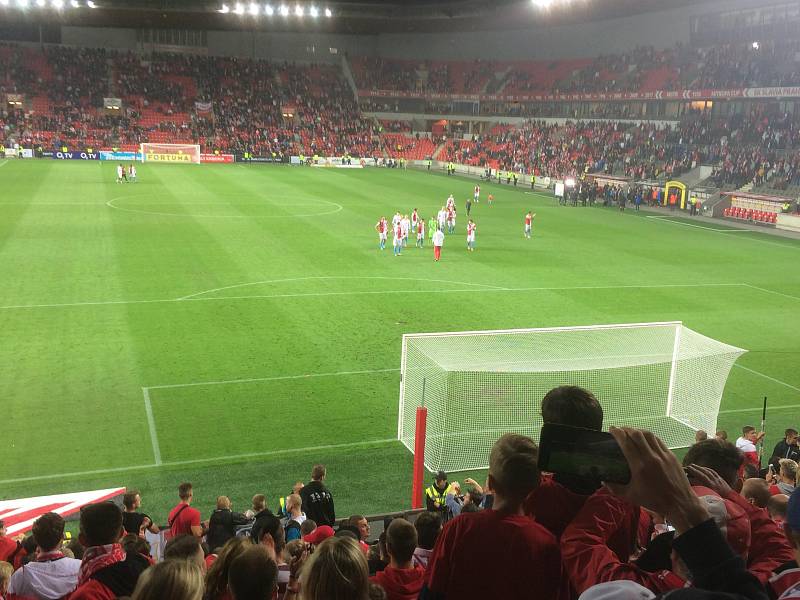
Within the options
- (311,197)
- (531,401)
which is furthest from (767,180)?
(531,401)

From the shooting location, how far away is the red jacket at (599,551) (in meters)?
2.95

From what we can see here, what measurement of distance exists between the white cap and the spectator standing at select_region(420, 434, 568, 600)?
1.86ft

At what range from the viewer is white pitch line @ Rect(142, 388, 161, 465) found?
11.7m

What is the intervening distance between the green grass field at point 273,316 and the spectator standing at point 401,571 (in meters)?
5.37

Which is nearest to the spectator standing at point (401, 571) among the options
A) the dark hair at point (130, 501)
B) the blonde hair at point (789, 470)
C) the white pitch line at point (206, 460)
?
the dark hair at point (130, 501)

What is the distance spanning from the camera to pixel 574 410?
3812 millimetres

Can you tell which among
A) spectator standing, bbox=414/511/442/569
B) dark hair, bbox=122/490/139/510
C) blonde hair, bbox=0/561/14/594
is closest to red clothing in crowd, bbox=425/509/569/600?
spectator standing, bbox=414/511/442/569

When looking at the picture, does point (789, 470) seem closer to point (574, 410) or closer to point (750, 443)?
point (750, 443)

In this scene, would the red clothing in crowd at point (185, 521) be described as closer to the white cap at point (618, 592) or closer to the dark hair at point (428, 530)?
the dark hair at point (428, 530)

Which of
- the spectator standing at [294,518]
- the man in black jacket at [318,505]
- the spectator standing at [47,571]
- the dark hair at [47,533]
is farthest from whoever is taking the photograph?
the man in black jacket at [318,505]

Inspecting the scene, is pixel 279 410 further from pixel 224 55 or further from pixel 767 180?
pixel 224 55

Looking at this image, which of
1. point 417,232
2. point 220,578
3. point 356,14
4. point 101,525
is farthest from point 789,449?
point 356,14

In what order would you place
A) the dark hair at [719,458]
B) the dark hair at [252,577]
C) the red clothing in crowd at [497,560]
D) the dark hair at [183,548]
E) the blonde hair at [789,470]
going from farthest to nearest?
1. the blonde hair at [789,470]
2. the dark hair at [183,548]
3. the dark hair at [719,458]
4. the dark hair at [252,577]
5. the red clothing in crowd at [497,560]

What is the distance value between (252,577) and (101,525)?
1711 mm
